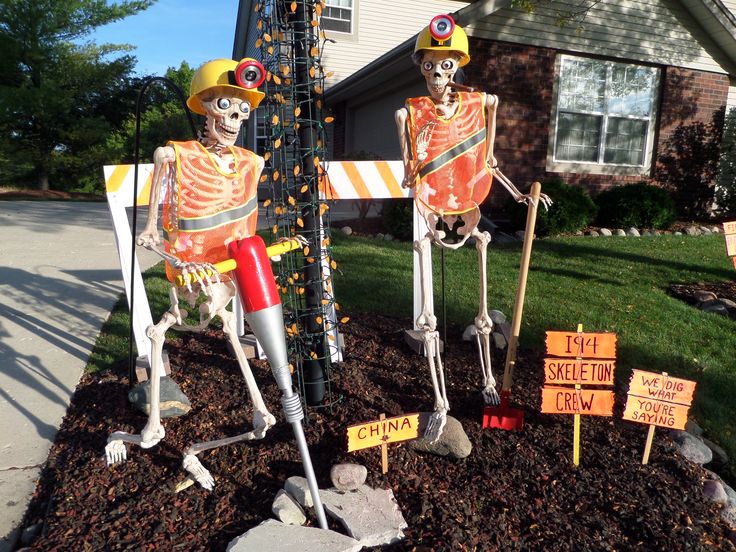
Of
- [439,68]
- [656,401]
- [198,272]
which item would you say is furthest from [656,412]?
[198,272]

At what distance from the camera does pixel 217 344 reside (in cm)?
445

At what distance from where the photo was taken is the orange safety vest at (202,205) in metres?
2.43

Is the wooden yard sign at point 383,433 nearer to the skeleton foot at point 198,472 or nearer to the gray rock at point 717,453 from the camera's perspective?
the skeleton foot at point 198,472

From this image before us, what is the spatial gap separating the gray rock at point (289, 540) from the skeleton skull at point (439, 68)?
2.16m

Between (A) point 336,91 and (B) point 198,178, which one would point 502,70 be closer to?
(A) point 336,91

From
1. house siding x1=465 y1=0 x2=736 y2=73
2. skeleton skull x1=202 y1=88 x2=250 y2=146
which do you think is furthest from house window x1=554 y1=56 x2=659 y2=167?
skeleton skull x1=202 y1=88 x2=250 y2=146

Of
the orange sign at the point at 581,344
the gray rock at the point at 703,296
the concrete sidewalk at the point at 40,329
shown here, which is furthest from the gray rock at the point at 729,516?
the gray rock at the point at 703,296

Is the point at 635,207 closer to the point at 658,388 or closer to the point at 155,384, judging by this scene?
the point at 658,388

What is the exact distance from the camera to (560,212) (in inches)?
376

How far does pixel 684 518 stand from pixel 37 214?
14167 millimetres

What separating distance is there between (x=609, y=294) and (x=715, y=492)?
3.64m

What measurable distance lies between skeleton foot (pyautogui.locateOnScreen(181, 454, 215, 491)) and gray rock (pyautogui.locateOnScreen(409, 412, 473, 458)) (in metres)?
1.02

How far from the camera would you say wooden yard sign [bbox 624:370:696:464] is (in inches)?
110

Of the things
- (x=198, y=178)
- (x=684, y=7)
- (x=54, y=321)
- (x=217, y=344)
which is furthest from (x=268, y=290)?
(x=684, y=7)
